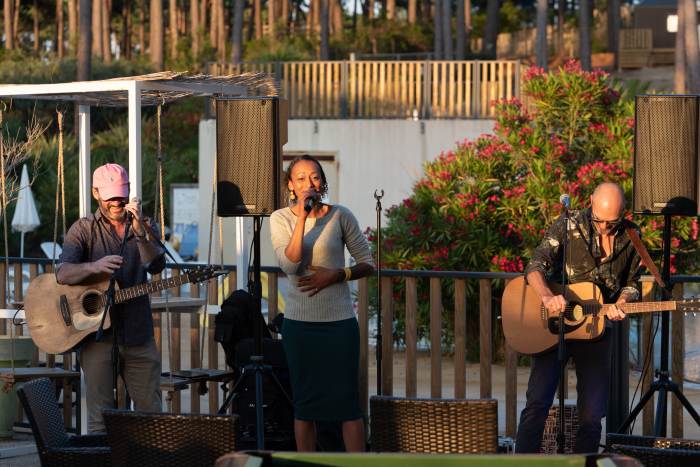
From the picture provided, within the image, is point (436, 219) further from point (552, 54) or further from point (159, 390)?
point (552, 54)

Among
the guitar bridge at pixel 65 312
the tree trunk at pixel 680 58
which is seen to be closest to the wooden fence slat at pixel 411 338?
the guitar bridge at pixel 65 312

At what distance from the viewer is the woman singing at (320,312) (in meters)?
3.90

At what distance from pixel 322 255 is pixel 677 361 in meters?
2.12

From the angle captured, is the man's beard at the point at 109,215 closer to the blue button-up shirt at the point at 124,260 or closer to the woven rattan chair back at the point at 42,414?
the blue button-up shirt at the point at 124,260

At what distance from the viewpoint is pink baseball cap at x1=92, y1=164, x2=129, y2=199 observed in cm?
396

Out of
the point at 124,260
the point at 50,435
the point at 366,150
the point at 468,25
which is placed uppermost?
the point at 468,25

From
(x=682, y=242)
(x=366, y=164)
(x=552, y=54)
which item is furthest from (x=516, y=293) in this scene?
(x=552, y=54)

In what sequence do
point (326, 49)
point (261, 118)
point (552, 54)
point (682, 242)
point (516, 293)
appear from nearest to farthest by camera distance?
1. point (516, 293)
2. point (261, 118)
3. point (682, 242)
4. point (326, 49)
5. point (552, 54)

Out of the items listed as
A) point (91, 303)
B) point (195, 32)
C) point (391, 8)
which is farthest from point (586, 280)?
point (391, 8)

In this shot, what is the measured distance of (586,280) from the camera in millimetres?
4125

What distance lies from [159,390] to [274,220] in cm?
103

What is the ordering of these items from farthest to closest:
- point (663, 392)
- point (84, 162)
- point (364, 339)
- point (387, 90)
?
point (387, 90) < point (84, 162) < point (364, 339) < point (663, 392)

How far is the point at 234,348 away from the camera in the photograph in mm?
4699

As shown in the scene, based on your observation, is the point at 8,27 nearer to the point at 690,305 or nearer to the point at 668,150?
the point at 668,150
